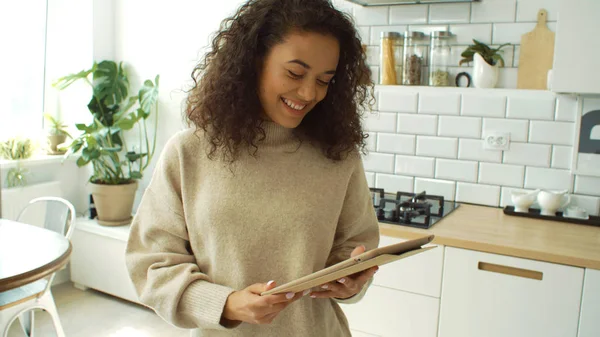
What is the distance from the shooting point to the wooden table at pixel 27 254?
6.04 feet

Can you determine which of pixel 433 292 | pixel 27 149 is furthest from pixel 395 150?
pixel 27 149

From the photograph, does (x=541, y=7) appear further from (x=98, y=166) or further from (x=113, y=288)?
(x=113, y=288)

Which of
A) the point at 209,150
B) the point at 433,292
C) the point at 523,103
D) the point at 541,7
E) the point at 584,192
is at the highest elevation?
the point at 541,7

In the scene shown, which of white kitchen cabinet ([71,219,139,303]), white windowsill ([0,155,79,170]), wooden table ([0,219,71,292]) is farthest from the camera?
white kitchen cabinet ([71,219,139,303])

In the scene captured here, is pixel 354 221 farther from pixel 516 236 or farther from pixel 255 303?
pixel 516 236

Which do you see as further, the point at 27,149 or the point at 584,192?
the point at 27,149

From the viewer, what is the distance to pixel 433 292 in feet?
7.16

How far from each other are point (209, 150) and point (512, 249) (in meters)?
1.31

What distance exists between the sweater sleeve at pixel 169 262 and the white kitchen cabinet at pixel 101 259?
224 cm

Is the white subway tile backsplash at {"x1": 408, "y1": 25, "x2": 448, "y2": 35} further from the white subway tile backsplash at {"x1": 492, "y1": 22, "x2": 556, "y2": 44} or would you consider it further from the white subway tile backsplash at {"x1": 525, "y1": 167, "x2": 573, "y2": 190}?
the white subway tile backsplash at {"x1": 525, "y1": 167, "x2": 573, "y2": 190}

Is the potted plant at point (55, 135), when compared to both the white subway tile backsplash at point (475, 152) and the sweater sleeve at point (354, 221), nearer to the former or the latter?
the white subway tile backsplash at point (475, 152)

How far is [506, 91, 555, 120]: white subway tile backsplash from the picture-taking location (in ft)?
8.16

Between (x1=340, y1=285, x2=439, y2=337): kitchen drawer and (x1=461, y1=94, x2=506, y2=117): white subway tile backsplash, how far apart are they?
974 millimetres

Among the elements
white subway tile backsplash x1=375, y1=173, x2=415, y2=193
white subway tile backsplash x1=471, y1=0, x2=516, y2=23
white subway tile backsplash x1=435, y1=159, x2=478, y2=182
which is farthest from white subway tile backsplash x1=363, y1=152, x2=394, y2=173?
white subway tile backsplash x1=471, y1=0, x2=516, y2=23
